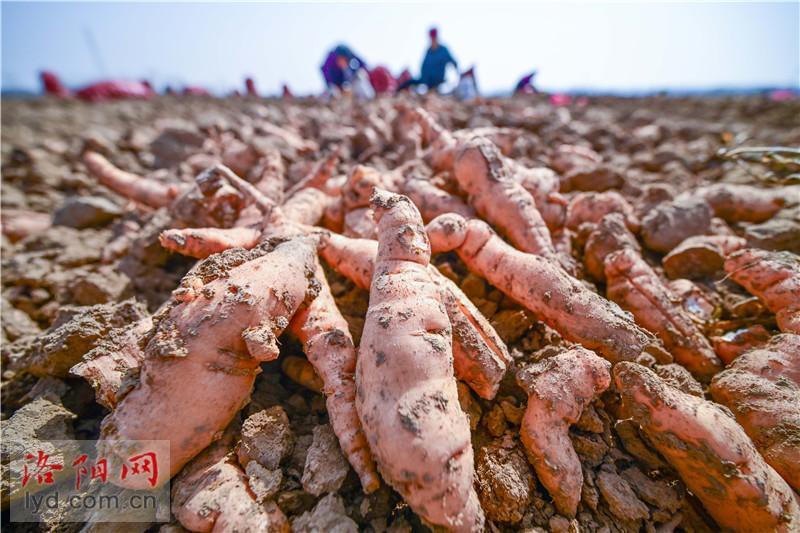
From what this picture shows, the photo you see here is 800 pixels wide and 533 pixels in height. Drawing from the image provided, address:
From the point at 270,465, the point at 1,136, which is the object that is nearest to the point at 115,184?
the point at 270,465

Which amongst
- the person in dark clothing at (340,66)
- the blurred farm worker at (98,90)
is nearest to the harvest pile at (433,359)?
the person in dark clothing at (340,66)

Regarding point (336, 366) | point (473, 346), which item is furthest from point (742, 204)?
point (336, 366)

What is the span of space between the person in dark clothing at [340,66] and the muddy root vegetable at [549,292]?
328 inches

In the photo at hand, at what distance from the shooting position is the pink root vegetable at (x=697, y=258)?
2492 mm

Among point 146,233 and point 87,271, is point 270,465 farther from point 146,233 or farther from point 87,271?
point 87,271

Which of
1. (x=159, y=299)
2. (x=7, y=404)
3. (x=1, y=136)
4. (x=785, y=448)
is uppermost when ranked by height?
(x=1, y=136)

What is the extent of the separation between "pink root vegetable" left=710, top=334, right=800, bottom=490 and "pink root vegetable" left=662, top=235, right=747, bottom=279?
0.80m

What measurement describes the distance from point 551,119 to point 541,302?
206 inches

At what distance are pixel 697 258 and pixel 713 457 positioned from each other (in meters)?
1.69

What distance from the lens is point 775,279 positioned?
2.02m

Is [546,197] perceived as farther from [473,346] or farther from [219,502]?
[219,502]

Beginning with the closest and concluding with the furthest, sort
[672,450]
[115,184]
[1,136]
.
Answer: [672,450], [115,184], [1,136]

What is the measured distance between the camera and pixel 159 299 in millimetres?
2471

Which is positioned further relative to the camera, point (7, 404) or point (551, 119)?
point (551, 119)
